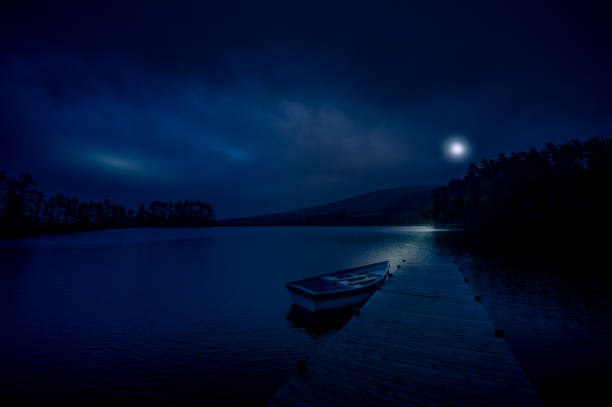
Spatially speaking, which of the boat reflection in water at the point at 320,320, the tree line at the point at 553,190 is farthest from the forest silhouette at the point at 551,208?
the boat reflection in water at the point at 320,320

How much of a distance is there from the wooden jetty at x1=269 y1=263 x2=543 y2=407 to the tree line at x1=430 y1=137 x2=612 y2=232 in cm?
6294

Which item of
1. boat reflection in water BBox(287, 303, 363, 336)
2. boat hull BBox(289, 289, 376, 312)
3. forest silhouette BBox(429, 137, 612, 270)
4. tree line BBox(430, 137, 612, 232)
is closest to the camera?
boat reflection in water BBox(287, 303, 363, 336)

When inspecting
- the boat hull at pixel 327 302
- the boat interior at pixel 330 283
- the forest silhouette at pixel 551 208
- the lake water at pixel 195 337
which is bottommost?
the lake water at pixel 195 337

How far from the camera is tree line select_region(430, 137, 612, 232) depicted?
5138 cm

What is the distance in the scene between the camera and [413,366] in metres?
7.20

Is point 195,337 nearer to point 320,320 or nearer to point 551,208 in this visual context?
point 320,320

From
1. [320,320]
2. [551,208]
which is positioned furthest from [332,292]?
[551,208]

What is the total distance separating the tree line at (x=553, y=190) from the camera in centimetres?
5138

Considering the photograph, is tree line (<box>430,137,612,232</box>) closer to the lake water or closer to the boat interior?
the lake water

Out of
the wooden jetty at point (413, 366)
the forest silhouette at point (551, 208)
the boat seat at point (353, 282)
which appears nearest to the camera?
the wooden jetty at point (413, 366)

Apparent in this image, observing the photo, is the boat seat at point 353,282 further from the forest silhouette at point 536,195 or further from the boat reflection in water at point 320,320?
the forest silhouette at point 536,195

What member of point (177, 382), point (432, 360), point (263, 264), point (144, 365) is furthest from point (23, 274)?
point (432, 360)

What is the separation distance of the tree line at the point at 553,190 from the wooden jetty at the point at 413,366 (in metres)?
62.9

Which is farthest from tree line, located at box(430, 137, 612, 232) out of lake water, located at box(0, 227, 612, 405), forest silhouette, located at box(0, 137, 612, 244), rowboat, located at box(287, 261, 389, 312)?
rowboat, located at box(287, 261, 389, 312)
